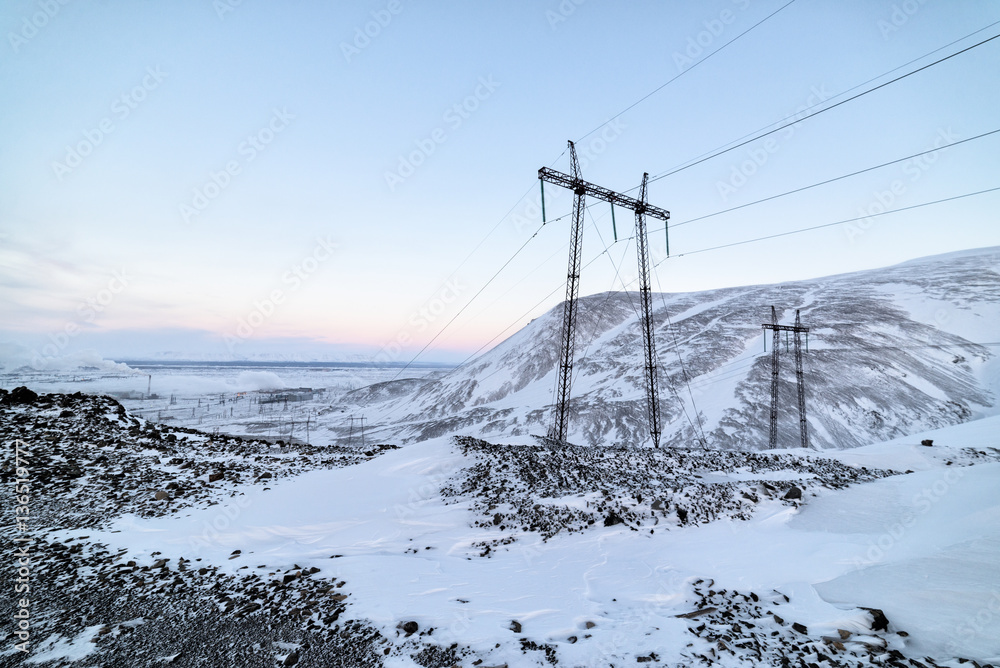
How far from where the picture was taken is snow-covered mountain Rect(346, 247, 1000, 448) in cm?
4966

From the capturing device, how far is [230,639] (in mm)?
6676

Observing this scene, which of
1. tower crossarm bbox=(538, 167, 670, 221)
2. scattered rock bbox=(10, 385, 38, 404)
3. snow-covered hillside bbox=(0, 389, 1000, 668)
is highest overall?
tower crossarm bbox=(538, 167, 670, 221)

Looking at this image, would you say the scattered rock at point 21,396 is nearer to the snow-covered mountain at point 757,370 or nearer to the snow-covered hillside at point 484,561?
the snow-covered hillside at point 484,561

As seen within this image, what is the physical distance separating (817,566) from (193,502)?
18.2 meters

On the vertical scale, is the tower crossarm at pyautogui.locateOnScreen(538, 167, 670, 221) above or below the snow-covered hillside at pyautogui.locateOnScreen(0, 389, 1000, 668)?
above

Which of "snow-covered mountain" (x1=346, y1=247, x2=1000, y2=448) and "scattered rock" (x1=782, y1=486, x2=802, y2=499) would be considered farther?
"snow-covered mountain" (x1=346, y1=247, x2=1000, y2=448)

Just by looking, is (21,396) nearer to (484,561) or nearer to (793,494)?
(484,561)

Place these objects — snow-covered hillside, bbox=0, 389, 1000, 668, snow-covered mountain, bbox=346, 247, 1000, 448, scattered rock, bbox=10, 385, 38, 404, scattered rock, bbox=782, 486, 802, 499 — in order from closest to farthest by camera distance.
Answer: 1. snow-covered hillside, bbox=0, 389, 1000, 668
2. scattered rock, bbox=782, 486, 802, 499
3. scattered rock, bbox=10, 385, 38, 404
4. snow-covered mountain, bbox=346, 247, 1000, 448

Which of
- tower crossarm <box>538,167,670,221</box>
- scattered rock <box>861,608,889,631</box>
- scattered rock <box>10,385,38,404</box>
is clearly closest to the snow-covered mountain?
tower crossarm <box>538,167,670,221</box>

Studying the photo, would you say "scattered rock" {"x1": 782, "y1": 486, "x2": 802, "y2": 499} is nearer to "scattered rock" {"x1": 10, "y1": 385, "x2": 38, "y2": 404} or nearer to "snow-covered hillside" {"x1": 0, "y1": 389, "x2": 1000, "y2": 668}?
"snow-covered hillside" {"x1": 0, "y1": 389, "x2": 1000, "y2": 668}

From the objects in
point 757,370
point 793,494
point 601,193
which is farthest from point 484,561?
point 757,370

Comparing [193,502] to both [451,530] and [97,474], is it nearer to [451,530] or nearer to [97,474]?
[97,474]

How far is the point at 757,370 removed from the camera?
5828 cm

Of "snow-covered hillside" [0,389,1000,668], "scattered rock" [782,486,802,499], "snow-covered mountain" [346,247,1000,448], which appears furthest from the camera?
"snow-covered mountain" [346,247,1000,448]
